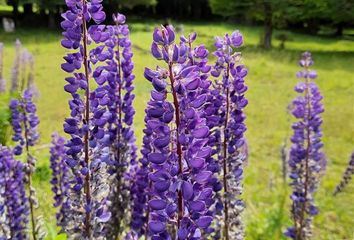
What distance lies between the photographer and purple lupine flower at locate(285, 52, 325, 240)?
3.92 m

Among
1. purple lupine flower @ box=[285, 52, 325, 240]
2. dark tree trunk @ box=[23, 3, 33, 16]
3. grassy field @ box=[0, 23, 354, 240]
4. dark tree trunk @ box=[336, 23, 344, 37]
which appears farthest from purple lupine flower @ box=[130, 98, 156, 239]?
dark tree trunk @ box=[23, 3, 33, 16]

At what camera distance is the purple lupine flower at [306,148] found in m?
3.92

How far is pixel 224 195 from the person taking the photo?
2760mm

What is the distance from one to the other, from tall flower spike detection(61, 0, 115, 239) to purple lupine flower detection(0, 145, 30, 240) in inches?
42.7

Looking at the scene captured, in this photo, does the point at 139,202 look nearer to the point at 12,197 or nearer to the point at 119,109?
the point at 119,109

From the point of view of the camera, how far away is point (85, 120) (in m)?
2.26

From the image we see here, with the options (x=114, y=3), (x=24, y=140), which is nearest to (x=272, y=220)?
(x=24, y=140)

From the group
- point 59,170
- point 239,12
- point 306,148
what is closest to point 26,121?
point 59,170

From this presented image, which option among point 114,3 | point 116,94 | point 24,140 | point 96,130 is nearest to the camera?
point 96,130

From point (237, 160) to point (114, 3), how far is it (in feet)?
99.8

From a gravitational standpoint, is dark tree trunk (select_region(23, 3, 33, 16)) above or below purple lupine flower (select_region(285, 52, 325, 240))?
below

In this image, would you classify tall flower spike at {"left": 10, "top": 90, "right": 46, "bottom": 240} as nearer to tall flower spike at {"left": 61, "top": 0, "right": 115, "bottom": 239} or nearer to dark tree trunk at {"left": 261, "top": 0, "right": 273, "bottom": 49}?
tall flower spike at {"left": 61, "top": 0, "right": 115, "bottom": 239}

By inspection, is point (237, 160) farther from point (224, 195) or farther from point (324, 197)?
point (324, 197)

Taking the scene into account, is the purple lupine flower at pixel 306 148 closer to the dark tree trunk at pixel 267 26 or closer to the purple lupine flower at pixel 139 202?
the purple lupine flower at pixel 139 202
